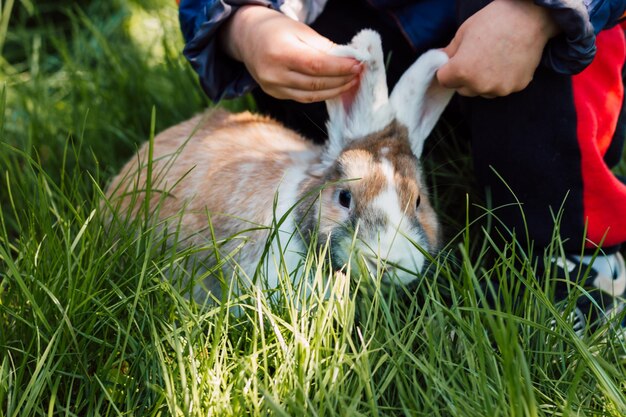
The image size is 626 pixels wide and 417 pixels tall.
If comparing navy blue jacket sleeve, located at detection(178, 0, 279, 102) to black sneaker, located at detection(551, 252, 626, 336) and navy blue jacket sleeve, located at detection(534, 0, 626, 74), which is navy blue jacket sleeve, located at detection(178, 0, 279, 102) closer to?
navy blue jacket sleeve, located at detection(534, 0, 626, 74)

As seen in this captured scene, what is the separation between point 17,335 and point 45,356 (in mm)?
244

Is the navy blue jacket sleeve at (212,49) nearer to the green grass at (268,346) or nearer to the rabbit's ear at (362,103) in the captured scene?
the rabbit's ear at (362,103)

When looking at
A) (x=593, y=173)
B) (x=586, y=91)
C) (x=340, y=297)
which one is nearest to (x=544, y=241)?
(x=593, y=173)

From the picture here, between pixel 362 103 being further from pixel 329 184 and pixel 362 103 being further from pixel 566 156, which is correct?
pixel 566 156

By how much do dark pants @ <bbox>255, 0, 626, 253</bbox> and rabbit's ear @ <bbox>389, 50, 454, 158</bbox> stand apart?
6.4 inches

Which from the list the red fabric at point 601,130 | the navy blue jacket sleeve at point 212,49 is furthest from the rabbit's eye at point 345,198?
the red fabric at point 601,130

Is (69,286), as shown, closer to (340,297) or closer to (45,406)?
(45,406)

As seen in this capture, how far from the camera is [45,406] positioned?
5.82 ft

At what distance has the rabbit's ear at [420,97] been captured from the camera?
2201 mm

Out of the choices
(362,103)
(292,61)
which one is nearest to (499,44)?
(362,103)

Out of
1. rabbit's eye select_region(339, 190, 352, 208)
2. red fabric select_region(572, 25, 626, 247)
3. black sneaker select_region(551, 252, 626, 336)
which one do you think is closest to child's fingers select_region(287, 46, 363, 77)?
rabbit's eye select_region(339, 190, 352, 208)

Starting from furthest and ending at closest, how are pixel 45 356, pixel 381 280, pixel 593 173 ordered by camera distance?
pixel 593 173 → pixel 381 280 → pixel 45 356

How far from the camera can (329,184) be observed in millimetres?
1981

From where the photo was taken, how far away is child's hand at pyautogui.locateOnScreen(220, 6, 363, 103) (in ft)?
6.93
